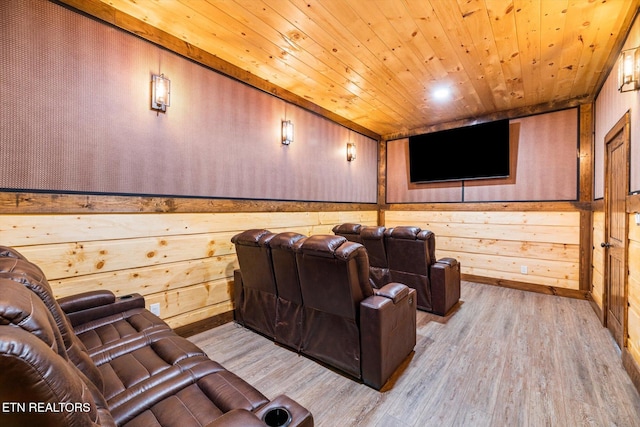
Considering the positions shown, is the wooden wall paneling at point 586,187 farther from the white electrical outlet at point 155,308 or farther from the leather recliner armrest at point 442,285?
the white electrical outlet at point 155,308

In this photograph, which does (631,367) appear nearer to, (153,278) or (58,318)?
(58,318)

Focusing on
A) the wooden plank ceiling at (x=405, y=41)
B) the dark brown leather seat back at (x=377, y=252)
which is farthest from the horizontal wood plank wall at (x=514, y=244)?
the dark brown leather seat back at (x=377, y=252)

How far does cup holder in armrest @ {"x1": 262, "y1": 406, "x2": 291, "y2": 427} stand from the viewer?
90 cm

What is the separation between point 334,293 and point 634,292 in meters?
2.41

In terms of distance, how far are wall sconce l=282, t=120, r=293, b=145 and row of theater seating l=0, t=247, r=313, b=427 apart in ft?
8.49

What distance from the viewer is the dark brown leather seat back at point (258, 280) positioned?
2537mm

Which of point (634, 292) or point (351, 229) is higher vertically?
point (351, 229)

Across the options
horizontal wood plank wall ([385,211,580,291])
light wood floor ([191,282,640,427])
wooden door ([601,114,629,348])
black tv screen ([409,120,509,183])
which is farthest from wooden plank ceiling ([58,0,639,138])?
light wood floor ([191,282,640,427])

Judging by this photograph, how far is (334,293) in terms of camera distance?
6.76 feet

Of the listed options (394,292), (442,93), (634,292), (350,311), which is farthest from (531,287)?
(350,311)

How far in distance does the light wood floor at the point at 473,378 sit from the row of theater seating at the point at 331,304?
0.53ft

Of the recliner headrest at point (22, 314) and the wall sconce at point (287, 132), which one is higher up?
the wall sconce at point (287, 132)

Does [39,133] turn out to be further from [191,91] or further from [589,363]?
[589,363]

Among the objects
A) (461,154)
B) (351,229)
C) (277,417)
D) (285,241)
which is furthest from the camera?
(461,154)
